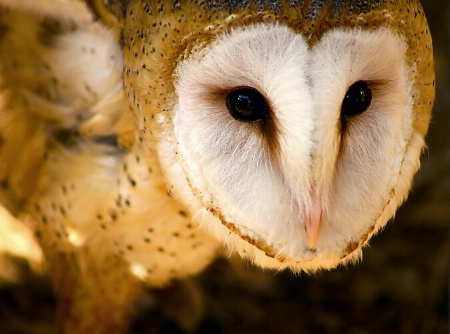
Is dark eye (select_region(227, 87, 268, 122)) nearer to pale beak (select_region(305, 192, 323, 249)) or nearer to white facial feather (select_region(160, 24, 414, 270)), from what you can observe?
white facial feather (select_region(160, 24, 414, 270))

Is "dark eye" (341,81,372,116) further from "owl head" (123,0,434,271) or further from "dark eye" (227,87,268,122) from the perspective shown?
"dark eye" (227,87,268,122)

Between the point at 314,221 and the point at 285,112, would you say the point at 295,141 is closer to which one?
the point at 285,112

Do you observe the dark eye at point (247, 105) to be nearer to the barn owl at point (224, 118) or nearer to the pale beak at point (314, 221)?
the barn owl at point (224, 118)

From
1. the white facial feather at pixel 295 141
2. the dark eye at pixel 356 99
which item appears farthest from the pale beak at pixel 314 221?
the dark eye at pixel 356 99

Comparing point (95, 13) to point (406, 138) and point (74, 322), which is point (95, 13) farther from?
point (74, 322)

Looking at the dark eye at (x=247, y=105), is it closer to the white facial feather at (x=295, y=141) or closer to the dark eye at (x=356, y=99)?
the white facial feather at (x=295, y=141)

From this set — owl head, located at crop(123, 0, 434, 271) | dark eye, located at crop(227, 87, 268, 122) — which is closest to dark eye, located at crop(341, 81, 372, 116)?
owl head, located at crop(123, 0, 434, 271)

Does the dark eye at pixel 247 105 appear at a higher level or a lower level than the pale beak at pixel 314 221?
higher

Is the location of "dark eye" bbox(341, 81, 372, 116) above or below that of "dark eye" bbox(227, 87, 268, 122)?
above
